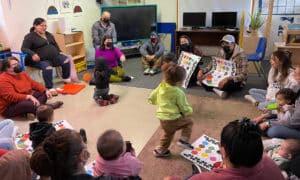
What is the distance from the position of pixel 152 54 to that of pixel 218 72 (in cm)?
155

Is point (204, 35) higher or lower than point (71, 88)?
higher

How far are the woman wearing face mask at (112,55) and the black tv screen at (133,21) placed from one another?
61.2 inches

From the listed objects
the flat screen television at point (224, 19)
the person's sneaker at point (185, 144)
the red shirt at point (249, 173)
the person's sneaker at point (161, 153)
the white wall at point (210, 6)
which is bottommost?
the person's sneaker at point (161, 153)

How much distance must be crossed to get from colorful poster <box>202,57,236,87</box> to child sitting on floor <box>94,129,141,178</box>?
270 cm

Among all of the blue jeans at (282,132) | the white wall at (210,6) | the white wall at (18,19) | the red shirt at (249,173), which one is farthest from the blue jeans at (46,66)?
the red shirt at (249,173)

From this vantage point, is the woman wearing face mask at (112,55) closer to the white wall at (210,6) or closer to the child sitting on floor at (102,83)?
the child sitting on floor at (102,83)

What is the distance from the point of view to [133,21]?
6.03 metres

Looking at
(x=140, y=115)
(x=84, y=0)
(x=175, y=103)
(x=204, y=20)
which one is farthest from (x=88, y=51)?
(x=175, y=103)

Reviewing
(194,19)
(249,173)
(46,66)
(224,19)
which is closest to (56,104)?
(46,66)

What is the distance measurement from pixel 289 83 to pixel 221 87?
106 cm

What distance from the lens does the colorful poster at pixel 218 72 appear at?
12.8 feet

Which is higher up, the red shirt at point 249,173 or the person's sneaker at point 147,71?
the red shirt at point 249,173

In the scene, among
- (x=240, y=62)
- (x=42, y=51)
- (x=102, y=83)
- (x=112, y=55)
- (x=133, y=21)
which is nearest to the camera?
(x=102, y=83)

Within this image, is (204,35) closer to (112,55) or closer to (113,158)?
(112,55)
